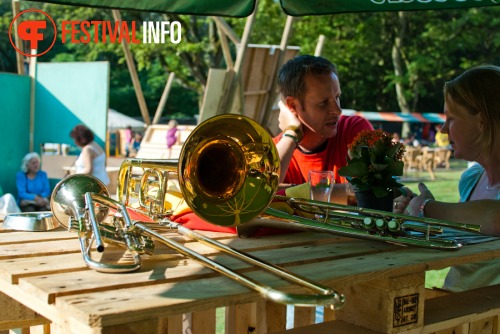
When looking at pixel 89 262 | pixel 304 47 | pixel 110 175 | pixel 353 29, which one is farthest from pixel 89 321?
pixel 353 29

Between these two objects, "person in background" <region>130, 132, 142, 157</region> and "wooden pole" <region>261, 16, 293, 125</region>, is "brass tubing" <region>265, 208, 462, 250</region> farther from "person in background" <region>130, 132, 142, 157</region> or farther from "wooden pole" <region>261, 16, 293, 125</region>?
"person in background" <region>130, 132, 142, 157</region>

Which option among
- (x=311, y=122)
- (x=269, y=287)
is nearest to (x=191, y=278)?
(x=269, y=287)

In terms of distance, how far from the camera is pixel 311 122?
3.42 m

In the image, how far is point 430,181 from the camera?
17.9 m

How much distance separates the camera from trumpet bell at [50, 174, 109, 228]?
7.08ft

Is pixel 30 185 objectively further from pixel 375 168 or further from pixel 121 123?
pixel 121 123

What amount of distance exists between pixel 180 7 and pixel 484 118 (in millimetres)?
1427

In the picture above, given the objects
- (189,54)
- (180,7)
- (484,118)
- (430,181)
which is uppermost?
(189,54)

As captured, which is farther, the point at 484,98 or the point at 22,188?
the point at 22,188

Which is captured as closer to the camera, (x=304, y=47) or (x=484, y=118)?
(x=484, y=118)

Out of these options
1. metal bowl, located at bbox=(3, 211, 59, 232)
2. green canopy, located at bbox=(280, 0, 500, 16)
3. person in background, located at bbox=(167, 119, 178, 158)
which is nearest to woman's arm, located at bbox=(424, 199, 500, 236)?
green canopy, located at bbox=(280, 0, 500, 16)

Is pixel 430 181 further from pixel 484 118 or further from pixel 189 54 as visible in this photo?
pixel 484 118

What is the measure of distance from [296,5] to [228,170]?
128 cm

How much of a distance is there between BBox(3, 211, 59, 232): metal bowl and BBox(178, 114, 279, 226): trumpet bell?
0.56 meters
